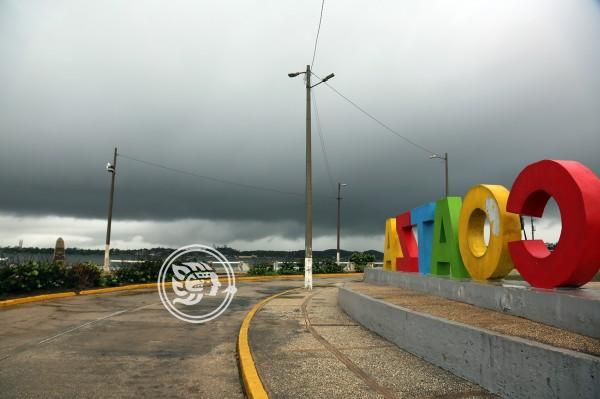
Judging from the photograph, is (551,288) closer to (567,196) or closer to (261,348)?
(567,196)

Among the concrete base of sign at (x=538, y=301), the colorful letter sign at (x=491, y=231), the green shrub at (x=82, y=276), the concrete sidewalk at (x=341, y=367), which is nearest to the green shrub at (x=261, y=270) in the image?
the green shrub at (x=82, y=276)

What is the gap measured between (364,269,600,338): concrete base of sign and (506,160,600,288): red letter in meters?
0.37

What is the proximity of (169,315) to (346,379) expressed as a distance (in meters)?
8.17

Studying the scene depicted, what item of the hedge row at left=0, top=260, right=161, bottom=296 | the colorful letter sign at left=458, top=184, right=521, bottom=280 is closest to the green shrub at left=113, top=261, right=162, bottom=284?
the hedge row at left=0, top=260, right=161, bottom=296

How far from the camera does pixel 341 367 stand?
254 inches

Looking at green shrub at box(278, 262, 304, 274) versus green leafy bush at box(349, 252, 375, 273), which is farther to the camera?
green leafy bush at box(349, 252, 375, 273)

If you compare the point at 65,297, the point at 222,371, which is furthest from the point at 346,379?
the point at 65,297

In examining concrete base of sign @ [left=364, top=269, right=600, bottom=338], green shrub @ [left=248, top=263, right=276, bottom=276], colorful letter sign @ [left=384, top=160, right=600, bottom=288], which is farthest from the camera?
green shrub @ [left=248, top=263, right=276, bottom=276]

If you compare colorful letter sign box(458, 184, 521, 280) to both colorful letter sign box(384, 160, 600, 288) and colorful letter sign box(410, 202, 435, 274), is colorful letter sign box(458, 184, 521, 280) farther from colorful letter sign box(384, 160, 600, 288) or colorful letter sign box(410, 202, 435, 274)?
colorful letter sign box(410, 202, 435, 274)

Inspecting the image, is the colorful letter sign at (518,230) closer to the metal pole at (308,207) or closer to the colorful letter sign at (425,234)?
the colorful letter sign at (425,234)

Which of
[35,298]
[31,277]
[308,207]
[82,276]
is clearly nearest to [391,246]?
[308,207]

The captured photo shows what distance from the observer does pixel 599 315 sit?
6246mm

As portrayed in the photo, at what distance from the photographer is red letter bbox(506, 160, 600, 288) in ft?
25.6

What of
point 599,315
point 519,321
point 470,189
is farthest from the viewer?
point 470,189
